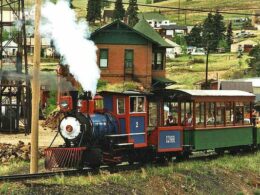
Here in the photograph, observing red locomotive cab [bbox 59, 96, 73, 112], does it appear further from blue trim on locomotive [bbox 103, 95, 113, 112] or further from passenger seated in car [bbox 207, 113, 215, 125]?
passenger seated in car [bbox 207, 113, 215, 125]

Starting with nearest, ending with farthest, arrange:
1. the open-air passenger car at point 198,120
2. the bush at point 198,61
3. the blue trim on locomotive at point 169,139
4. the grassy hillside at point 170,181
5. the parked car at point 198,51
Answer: the grassy hillside at point 170,181 → the blue trim on locomotive at point 169,139 → the open-air passenger car at point 198,120 → the bush at point 198,61 → the parked car at point 198,51

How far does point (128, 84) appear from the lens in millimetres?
53125

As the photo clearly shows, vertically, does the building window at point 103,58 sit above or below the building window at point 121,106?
above

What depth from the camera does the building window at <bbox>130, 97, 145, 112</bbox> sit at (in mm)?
20638

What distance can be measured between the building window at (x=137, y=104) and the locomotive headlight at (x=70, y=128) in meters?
2.31

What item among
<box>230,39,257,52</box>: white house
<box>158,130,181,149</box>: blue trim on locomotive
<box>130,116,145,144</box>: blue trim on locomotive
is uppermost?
<box>230,39,257,52</box>: white house

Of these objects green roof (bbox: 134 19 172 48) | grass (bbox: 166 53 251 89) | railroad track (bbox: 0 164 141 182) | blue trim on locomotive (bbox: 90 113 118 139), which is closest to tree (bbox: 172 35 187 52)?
grass (bbox: 166 53 251 89)

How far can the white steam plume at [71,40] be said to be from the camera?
1962 centimetres

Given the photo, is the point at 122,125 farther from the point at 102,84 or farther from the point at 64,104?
the point at 102,84

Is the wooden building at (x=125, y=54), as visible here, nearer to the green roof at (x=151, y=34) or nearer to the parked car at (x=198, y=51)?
the green roof at (x=151, y=34)

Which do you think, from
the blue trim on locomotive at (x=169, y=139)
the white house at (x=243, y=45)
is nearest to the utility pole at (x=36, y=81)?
the blue trim on locomotive at (x=169, y=139)

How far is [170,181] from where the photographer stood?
63.7 feet

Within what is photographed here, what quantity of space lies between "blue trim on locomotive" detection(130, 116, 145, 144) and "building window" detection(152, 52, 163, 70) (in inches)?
1424

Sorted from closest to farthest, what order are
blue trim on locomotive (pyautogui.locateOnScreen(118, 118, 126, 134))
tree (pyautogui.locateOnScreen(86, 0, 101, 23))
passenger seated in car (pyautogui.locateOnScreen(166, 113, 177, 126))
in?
blue trim on locomotive (pyautogui.locateOnScreen(118, 118, 126, 134)) < passenger seated in car (pyautogui.locateOnScreen(166, 113, 177, 126)) < tree (pyautogui.locateOnScreen(86, 0, 101, 23))
